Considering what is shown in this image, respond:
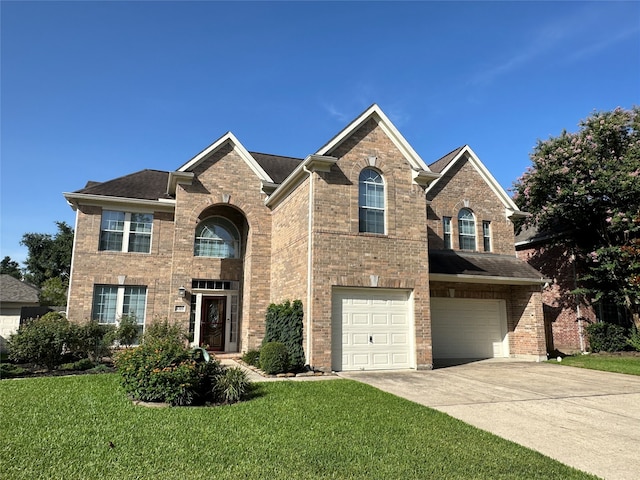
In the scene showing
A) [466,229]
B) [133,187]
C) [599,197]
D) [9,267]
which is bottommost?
[466,229]

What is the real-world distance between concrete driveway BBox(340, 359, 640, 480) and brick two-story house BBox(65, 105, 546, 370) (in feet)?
7.26

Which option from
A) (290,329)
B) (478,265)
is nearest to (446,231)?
(478,265)

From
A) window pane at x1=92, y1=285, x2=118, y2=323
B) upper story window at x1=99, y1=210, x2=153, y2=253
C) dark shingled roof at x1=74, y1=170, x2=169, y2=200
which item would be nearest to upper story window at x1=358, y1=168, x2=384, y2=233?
dark shingled roof at x1=74, y1=170, x2=169, y2=200

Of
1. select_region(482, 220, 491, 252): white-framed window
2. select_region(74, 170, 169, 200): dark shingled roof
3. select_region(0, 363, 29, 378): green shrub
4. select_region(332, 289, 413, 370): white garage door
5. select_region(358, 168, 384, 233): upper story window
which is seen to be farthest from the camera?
select_region(74, 170, 169, 200): dark shingled roof

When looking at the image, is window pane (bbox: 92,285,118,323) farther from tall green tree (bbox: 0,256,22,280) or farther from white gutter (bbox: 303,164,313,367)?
tall green tree (bbox: 0,256,22,280)

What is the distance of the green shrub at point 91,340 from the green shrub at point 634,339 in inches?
794

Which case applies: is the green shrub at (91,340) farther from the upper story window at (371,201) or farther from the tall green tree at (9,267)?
the tall green tree at (9,267)

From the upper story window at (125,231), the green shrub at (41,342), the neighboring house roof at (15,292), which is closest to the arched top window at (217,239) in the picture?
the upper story window at (125,231)

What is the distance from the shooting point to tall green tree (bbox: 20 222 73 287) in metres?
48.6

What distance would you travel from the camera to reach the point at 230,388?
313 inches

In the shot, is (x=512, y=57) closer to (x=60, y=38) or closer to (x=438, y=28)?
(x=438, y=28)

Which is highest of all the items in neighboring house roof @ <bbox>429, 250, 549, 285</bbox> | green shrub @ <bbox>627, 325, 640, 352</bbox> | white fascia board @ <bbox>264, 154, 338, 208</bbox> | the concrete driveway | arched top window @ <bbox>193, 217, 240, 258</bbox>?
white fascia board @ <bbox>264, 154, 338, 208</bbox>

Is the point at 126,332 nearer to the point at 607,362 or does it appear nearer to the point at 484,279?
the point at 484,279

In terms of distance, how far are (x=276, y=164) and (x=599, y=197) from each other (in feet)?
47.9
